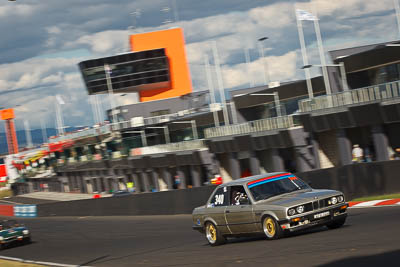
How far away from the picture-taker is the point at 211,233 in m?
15.1

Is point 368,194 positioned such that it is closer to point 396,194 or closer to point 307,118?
Answer: point 396,194

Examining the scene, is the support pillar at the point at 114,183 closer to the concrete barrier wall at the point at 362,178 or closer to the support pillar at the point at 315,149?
the support pillar at the point at 315,149

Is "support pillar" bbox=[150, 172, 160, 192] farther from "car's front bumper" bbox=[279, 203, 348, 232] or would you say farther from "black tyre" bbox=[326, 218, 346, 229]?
"car's front bumper" bbox=[279, 203, 348, 232]

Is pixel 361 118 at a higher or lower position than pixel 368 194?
higher

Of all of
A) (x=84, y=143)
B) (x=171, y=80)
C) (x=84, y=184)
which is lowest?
(x=84, y=184)

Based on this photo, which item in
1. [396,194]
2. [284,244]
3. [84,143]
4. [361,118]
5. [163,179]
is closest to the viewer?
[284,244]

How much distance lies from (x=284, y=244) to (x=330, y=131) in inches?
1089

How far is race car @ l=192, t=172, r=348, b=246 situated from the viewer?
12.7 m

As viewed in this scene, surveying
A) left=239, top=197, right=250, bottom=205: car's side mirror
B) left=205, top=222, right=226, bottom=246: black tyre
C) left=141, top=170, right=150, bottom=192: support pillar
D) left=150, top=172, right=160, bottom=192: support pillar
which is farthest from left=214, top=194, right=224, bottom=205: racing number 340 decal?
left=141, top=170, right=150, bottom=192: support pillar

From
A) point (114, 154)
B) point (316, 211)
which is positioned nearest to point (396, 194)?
point (316, 211)

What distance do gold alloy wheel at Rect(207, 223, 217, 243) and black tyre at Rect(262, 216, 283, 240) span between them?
1794 mm

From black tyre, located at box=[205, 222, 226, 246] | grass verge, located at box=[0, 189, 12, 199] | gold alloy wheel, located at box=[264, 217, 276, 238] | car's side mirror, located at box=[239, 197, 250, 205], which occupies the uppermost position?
car's side mirror, located at box=[239, 197, 250, 205]

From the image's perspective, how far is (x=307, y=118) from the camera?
121 feet

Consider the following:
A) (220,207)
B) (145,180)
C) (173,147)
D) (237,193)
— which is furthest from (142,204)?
(145,180)
